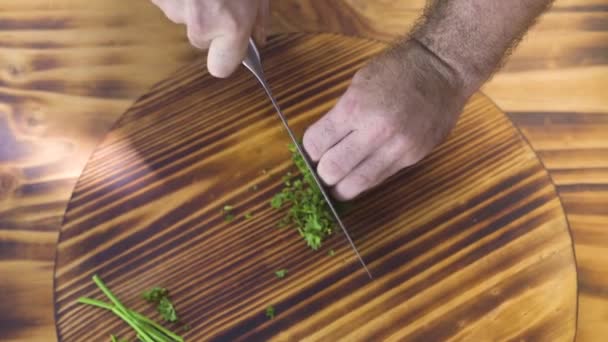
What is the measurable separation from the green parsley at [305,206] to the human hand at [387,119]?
85 mm

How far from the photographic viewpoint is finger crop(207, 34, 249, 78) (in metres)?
1.17

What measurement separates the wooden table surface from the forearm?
31 cm

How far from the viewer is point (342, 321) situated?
1347 millimetres

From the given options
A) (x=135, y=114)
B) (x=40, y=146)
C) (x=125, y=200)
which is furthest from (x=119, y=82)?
(x=125, y=200)

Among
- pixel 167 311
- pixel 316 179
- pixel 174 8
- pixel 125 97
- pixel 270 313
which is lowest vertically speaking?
pixel 270 313

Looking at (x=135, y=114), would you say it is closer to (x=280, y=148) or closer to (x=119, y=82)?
(x=119, y=82)

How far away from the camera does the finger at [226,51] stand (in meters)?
1.17

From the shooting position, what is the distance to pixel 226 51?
3.90ft

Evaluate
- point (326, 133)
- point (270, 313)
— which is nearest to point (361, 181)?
point (326, 133)

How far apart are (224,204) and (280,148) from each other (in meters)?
→ 0.21

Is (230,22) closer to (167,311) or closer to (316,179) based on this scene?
(316,179)

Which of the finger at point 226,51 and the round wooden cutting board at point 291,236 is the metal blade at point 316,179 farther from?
the finger at point 226,51

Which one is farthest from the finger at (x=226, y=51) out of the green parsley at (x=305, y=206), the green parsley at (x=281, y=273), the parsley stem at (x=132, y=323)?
the parsley stem at (x=132, y=323)

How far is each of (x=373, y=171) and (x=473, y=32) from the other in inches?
15.0
